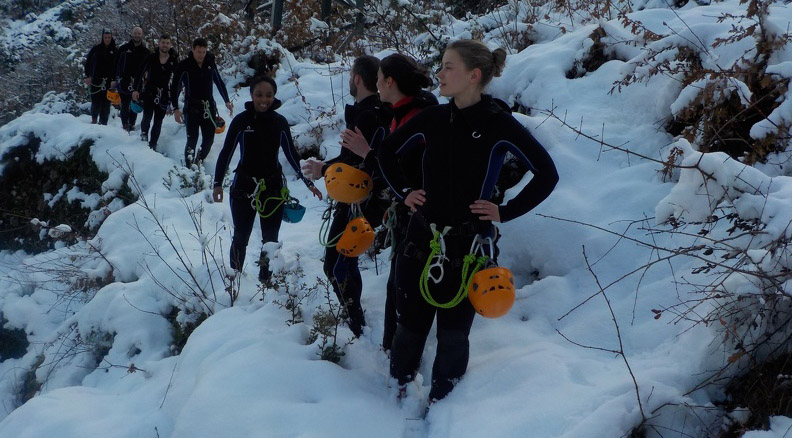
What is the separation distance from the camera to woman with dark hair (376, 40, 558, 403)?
295 centimetres

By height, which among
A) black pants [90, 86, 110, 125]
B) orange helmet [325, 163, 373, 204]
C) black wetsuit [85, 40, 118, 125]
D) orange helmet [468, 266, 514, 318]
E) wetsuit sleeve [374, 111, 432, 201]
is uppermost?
wetsuit sleeve [374, 111, 432, 201]

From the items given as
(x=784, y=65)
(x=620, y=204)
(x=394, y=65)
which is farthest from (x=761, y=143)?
(x=394, y=65)

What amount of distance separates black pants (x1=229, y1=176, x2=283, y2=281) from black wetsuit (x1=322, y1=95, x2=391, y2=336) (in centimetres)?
115

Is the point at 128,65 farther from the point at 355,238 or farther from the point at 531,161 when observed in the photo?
the point at 531,161

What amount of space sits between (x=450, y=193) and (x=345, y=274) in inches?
49.8

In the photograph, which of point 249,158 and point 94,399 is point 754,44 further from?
point 94,399

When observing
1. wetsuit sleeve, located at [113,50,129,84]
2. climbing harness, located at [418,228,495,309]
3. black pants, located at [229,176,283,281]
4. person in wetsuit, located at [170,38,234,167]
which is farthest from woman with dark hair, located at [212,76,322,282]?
wetsuit sleeve, located at [113,50,129,84]

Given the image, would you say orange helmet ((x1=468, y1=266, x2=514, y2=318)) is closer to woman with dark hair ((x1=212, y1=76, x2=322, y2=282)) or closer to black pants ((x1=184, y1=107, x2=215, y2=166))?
woman with dark hair ((x1=212, y1=76, x2=322, y2=282))

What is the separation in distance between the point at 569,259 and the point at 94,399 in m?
3.51

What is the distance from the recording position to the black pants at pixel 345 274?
4.01 metres

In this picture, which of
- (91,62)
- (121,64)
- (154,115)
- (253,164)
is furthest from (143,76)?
(253,164)

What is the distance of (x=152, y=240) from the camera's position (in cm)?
666

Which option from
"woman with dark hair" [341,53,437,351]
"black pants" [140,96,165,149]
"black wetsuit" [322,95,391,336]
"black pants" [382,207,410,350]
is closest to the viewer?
"woman with dark hair" [341,53,437,351]

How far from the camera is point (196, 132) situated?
8945 mm
